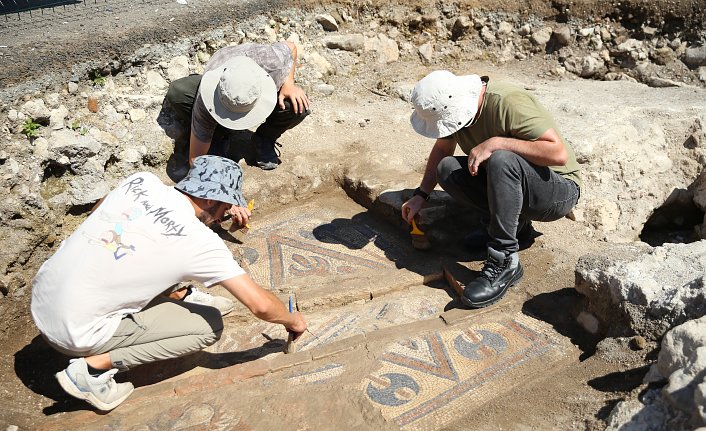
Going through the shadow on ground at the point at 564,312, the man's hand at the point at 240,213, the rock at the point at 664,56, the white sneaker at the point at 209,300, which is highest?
the rock at the point at 664,56

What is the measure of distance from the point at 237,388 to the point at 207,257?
670mm

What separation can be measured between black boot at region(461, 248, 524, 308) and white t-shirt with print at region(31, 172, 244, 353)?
1373 millimetres

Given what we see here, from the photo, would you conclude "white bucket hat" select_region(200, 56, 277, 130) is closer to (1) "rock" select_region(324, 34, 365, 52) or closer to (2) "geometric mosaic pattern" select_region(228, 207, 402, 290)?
(2) "geometric mosaic pattern" select_region(228, 207, 402, 290)

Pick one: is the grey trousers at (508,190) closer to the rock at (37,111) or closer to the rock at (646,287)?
the rock at (646,287)

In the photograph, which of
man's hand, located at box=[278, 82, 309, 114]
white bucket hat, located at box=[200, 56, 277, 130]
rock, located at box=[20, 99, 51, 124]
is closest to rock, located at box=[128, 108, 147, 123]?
rock, located at box=[20, 99, 51, 124]

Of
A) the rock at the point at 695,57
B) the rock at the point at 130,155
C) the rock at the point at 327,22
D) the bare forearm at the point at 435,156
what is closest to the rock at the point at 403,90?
the rock at the point at 327,22

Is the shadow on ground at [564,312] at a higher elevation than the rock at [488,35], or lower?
lower

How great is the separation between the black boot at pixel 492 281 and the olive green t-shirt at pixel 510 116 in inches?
25.6

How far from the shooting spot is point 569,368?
296 cm

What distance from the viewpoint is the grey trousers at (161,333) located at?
9.39 ft

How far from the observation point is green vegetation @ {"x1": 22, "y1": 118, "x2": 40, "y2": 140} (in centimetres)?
422

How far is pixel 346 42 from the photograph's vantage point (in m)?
6.02

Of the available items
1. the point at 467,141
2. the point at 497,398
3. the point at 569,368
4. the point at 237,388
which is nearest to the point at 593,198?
the point at 467,141

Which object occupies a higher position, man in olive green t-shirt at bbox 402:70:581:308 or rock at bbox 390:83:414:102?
man in olive green t-shirt at bbox 402:70:581:308
